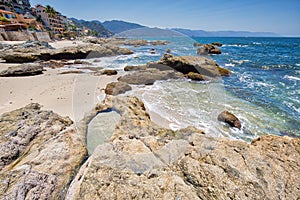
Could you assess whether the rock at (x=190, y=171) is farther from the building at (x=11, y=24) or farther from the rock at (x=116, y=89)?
the building at (x=11, y=24)

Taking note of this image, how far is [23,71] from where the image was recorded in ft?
36.2

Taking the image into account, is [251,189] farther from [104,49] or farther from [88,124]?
[104,49]

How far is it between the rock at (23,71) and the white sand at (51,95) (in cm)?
69

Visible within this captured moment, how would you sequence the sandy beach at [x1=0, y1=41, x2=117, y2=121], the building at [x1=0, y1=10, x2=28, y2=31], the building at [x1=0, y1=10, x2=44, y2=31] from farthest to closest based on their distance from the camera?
the building at [x1=0, y1=10, x2=44, y2=31]
the building at [x1=0, y1=10, x2=28, y2=31]
the sandy beach at [x1=0, y1=41, x2=117, y2=121]

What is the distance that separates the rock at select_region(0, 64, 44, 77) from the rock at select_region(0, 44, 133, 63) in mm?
6951

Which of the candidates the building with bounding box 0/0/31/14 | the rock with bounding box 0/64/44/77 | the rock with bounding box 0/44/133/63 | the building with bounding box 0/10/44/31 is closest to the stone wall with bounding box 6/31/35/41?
the building with bounding box 0/10/44/31

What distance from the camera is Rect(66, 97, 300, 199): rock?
5.28ft

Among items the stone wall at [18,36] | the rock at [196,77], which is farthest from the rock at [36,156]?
the stone wall at [18,36]

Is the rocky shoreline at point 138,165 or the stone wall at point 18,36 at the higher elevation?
the stone wall at point 18,36

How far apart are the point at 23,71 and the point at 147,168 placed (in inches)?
530

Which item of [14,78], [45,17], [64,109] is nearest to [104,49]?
[14,78]

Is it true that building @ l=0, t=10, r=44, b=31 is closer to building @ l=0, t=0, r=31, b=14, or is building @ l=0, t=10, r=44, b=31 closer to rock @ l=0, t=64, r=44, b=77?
building @ l=0, t=0, r=31, b=14

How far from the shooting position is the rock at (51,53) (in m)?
16.3

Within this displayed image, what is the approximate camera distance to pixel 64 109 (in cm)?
602
